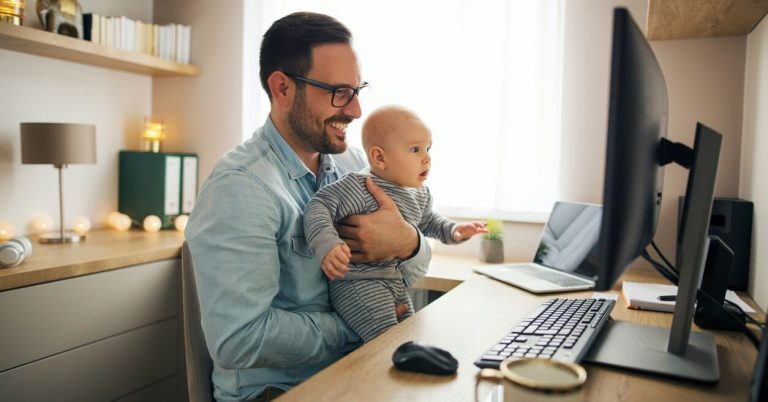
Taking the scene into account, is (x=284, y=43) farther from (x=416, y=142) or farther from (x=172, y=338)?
(x=172, y=338)

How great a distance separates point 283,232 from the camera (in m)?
1.37

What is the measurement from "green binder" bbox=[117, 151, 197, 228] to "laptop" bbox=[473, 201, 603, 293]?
172cm

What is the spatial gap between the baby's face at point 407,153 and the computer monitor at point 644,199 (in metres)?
0.68

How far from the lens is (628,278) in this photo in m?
2.04

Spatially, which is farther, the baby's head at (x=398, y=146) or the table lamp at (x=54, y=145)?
the table lamp at (x=54, y=145)

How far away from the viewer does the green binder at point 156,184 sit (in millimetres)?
2918

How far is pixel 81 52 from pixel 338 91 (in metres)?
1.71

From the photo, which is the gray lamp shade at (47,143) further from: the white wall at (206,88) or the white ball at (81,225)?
the white wall at (206,88)

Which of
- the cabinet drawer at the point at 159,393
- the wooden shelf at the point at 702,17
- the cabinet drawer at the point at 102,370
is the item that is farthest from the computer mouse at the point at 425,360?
the cabinet drawer at the point at 159,393

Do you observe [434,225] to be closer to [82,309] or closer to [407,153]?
[407,153]

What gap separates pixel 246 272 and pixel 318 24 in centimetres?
70

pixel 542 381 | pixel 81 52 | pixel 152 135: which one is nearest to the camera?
pixel 542 381

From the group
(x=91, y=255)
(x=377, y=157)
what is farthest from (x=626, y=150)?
(x=91, y=255)

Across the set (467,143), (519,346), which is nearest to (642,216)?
(519,346)
